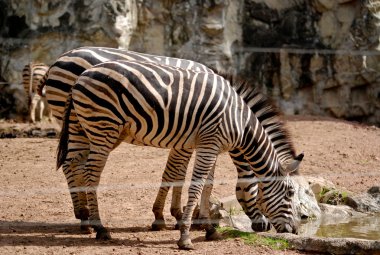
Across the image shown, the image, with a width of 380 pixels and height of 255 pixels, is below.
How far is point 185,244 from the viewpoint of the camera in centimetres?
734

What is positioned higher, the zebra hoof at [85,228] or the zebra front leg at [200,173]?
the zebra front leg at [200,173]

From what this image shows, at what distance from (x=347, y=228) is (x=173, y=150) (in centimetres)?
253

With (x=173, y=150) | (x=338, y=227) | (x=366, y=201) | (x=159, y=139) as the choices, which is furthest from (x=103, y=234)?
(x=366, y=201)

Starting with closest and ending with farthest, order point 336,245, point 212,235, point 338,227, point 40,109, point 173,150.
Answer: point 336,245 → point 212,235 → point 173,150 → point 338,227 → point 40,109

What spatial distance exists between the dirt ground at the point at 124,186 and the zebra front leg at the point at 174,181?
0.20 meters

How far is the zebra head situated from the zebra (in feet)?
0.67

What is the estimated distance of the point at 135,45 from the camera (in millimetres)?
17594

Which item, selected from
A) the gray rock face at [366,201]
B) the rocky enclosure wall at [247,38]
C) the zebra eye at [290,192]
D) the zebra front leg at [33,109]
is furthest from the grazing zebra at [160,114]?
the zebra front leg at [33,109]

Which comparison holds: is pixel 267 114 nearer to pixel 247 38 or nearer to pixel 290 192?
pixel 290 192

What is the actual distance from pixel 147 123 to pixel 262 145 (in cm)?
136

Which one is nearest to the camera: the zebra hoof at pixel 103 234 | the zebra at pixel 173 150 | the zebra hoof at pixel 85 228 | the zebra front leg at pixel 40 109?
the zebra hoof at pixel 103 234

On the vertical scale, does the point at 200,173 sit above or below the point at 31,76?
below

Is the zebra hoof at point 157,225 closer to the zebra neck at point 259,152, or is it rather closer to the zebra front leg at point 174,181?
the zebra front leg at point 174,181

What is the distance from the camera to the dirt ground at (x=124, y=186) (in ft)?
24.5
